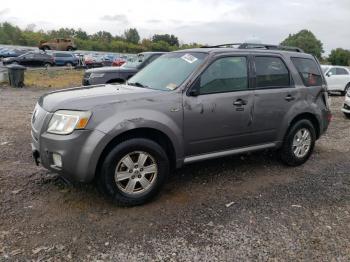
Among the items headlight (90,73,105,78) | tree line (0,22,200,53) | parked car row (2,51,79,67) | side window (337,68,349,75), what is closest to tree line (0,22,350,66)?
tree line (0,22,200,53)

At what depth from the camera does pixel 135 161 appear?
414cm

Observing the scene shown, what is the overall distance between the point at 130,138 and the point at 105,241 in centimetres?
116

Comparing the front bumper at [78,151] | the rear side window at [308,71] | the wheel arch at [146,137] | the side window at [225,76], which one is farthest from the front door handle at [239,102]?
the front bumper at [78,151]

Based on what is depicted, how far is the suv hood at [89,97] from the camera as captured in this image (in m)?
3.97

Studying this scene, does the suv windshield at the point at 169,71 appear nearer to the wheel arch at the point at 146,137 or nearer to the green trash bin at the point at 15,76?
the wheel arch at the point at 146,137

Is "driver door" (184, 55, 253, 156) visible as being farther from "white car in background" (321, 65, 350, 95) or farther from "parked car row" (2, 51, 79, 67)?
"parked car row" (2, 51, 79, 67)

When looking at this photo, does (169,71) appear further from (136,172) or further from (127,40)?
(127,40)

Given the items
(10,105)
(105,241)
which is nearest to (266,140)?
(105,241)

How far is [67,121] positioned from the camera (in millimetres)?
3887

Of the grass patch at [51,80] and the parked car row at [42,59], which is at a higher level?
the parked car row at [42,59]

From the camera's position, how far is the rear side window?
5.63 m

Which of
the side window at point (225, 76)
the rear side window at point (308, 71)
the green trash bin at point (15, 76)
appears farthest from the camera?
the green trash bin at point (15, 76)

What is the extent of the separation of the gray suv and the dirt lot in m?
0.37

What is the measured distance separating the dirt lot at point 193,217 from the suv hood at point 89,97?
1.10 m
